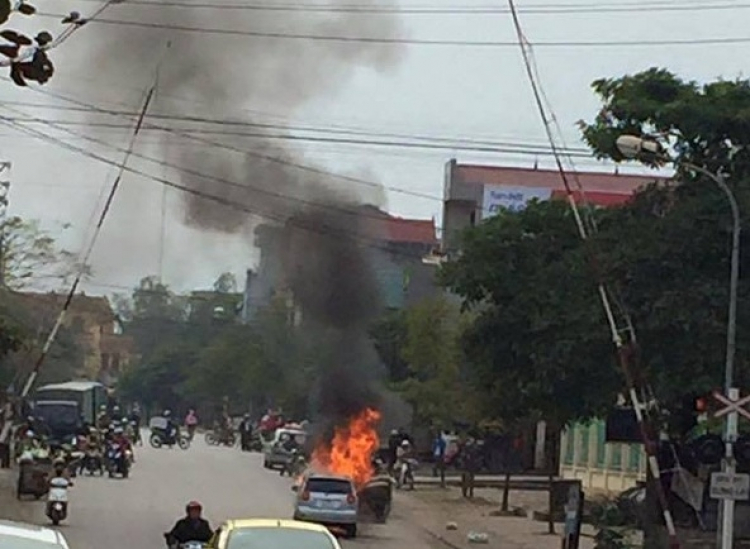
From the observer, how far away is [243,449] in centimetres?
7956

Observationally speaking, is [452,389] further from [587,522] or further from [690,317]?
[690,317]

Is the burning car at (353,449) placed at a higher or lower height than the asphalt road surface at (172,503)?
higher

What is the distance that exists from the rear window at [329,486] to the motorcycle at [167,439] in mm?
39843

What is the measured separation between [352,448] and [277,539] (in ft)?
120

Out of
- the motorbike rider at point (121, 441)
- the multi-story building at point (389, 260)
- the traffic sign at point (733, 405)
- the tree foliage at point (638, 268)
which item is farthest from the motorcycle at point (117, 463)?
the traffic sign at point (733, 405)

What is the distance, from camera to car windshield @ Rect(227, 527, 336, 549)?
1631 centimetres

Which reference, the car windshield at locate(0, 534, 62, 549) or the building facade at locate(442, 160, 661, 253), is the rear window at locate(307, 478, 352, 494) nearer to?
the car windshield at locate(0, 534, 62, 549)

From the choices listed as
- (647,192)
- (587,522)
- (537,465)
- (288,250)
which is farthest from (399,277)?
(647,192)

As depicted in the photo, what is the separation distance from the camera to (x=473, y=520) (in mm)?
43625

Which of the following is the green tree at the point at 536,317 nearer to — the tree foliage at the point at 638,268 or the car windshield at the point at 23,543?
the tree foliage at the point at 638,268

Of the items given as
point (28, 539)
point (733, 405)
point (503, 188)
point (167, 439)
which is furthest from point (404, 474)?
point (28, 539)

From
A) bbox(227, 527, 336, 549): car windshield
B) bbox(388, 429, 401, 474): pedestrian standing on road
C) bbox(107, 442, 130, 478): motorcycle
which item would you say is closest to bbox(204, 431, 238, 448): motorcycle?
bbox(388, 429, 401, 474): pedestrian standing on road

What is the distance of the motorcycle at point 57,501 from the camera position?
3472 cm

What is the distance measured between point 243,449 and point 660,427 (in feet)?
159
